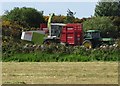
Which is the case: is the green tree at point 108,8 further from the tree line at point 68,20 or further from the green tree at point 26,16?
the green tree at point 26,16

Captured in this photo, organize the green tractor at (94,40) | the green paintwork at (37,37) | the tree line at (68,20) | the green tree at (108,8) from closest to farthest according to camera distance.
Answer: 1. the green tractor at (94,40)
2. the green paintwork at (37,37)
3. the tree line at (68,20)
4. the green tree at (108,8)

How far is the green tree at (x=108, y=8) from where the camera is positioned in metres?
51.2

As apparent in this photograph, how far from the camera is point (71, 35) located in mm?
30594

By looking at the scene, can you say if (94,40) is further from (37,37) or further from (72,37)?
(37,37)

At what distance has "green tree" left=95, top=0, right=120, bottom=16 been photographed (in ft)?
168

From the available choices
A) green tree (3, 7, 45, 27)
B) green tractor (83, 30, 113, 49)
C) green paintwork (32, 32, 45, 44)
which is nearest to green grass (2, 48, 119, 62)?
green tractor (83, 30, 113, 49)

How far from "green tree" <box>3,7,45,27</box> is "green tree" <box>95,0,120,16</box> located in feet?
26.6

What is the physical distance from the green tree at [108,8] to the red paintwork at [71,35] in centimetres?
2067

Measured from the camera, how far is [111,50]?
22.9 meters

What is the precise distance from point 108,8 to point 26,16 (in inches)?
448

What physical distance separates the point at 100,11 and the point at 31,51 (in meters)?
30.4

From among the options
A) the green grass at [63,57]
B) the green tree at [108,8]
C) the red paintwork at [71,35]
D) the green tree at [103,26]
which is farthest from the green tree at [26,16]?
the green grass at [63,57]

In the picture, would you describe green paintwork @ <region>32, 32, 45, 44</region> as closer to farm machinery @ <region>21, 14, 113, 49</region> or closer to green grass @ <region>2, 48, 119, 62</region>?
farm machinery @ <region>21, 14, 113, 49</region>

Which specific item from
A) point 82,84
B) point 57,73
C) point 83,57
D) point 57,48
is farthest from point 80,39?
point 82,84
